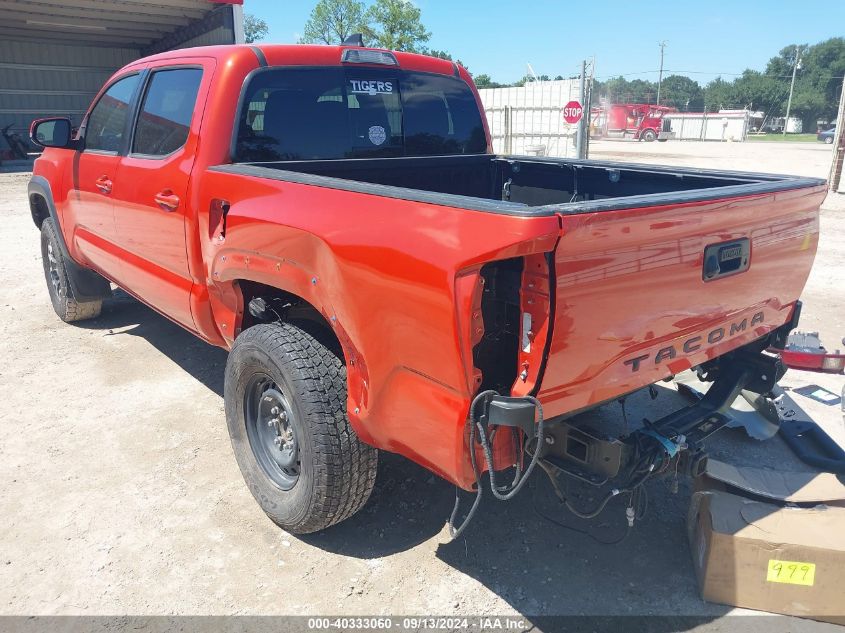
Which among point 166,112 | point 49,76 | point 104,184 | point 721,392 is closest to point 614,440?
point 721,392

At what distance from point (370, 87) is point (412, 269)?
7.14 feet

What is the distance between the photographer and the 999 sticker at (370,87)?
383 cm

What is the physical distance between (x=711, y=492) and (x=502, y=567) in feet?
3.14

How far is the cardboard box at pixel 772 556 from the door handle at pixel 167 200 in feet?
9.65

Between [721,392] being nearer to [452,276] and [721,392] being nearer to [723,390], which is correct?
[723,390]

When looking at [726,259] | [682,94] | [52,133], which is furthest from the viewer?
[682,94]

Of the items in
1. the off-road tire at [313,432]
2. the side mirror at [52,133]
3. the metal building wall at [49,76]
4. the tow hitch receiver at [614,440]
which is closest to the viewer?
the tow hitch receiver at [614,440]

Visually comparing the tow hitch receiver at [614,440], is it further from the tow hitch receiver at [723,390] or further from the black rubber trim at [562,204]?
the black rubber trim at [562,204]

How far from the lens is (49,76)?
24.2m

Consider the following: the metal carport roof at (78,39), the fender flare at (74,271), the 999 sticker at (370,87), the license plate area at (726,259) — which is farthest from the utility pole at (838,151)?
the fender flare at (74,271)

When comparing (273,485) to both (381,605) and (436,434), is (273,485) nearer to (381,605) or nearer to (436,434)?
(381,605)

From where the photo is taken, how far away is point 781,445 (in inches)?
150

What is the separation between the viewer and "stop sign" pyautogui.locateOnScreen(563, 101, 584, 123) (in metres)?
12.9

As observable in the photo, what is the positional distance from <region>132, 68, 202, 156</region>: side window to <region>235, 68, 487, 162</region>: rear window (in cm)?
38
